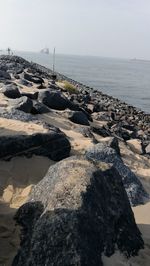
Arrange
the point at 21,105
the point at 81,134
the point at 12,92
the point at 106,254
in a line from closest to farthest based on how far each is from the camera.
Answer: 1. the point at 106,254
2. the point at 81,134
3. the point at 21,105
4. the point at 12,92

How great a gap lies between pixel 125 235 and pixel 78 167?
93 cm

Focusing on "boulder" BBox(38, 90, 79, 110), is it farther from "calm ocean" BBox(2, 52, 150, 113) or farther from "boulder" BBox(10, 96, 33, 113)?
"calm ocean" BBox(2, 52, 150, 113)

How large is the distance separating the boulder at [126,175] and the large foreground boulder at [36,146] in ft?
2.10

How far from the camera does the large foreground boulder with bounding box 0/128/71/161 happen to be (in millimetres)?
7625

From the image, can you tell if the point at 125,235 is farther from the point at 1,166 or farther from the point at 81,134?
the point at 81,134

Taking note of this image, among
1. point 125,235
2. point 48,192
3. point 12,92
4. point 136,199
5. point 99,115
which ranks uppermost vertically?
point 48,192

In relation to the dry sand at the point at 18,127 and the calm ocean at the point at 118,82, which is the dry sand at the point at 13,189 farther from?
the calm ocean at the point at 118,82

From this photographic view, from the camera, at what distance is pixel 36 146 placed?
8070mm

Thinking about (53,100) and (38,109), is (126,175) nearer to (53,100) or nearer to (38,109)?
(38,109)

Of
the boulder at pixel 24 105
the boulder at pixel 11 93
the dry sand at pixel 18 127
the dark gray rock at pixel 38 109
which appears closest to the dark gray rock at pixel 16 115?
the dry sand at pixel 18 127

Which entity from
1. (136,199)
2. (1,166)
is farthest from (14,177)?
(136,199)

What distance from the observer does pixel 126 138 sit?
1503 cm

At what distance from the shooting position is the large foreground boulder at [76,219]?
4305 mm

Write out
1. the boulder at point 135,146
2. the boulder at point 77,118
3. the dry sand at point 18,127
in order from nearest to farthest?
1. the dry sand at point 18,127
2. the boulder at point 135,146
3. the boulder at point 77,118
